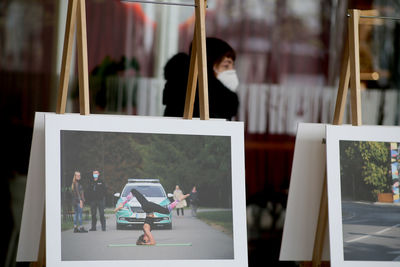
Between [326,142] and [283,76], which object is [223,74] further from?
[283,76]

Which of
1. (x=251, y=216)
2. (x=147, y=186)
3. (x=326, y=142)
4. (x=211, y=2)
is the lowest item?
(x=251, y=216)

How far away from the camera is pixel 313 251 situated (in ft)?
6.94

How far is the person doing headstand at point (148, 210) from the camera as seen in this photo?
1.83 metres

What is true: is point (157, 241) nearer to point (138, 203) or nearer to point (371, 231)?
point (138, 203)

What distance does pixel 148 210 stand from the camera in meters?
1.86

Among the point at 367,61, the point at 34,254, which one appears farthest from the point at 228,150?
the point at 367,61

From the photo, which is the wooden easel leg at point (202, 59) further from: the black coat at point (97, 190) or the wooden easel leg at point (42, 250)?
the wooden easel leg at point (42, 250)

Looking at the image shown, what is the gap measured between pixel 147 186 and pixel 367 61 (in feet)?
9.98

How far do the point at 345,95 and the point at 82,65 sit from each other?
91cm

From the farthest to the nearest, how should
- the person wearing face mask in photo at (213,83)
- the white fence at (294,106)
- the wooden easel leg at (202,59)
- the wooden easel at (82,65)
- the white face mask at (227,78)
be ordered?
the white fence at (294,106)
the white face mask at (227,78)
the person wearing face mask in photo at (213,83)
the wooden easel leg at (202,59)
the wooden easel at (82,65)

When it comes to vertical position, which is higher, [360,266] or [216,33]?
[216,33]

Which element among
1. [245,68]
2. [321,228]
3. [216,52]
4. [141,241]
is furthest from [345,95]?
[245,68]

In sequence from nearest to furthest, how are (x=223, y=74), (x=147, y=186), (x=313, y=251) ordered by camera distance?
(x=147, y=186) → (x=313, y=251) → (x=223, y=74)

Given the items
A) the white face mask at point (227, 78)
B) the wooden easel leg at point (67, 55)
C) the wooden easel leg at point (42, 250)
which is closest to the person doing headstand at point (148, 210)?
the wooden easel leg at point (42, 250)
